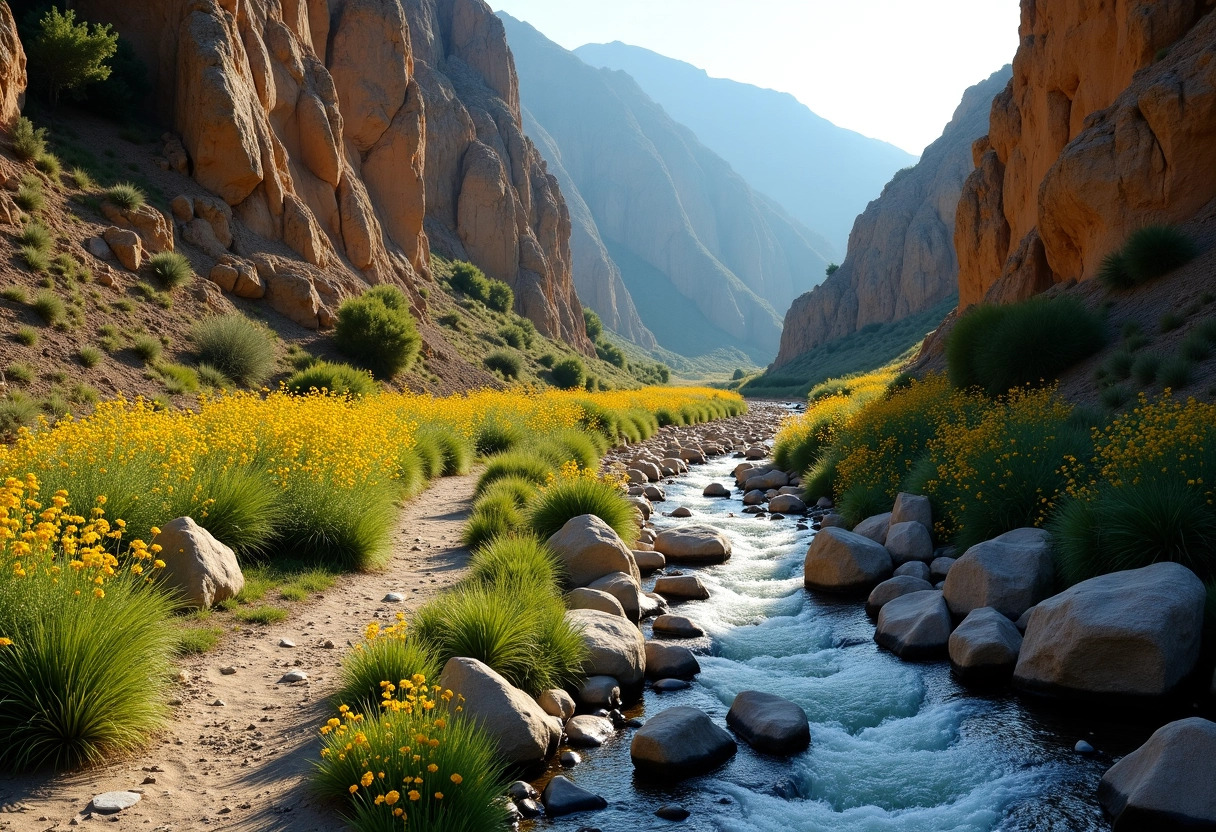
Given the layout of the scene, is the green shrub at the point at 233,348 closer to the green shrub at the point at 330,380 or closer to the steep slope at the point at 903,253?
the green shrub at the point at 330,380

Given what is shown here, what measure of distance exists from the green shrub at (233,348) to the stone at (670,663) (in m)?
17.5

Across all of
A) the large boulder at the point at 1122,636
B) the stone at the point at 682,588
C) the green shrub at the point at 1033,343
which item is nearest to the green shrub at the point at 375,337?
the green shrub at the point at 1033,343

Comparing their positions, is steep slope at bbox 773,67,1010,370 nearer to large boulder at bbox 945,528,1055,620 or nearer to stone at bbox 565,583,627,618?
large boulder at bbox 945,528,1055,620

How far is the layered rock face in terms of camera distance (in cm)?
1533

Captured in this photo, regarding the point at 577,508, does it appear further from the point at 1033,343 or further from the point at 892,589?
the point at 1033,343

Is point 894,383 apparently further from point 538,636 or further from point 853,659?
point 538,636

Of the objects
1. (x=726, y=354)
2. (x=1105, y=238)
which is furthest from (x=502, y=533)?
(x=726, y=354)

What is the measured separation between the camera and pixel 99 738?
470 centimetres

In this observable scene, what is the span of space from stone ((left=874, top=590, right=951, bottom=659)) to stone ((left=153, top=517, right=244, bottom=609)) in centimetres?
675

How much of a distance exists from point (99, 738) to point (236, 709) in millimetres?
1007

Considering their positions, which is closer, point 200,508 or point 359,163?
point 200,508

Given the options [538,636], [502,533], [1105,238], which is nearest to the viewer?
[538,636]

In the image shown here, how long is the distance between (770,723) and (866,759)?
2.56 feet

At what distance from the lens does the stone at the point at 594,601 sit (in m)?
8.16
